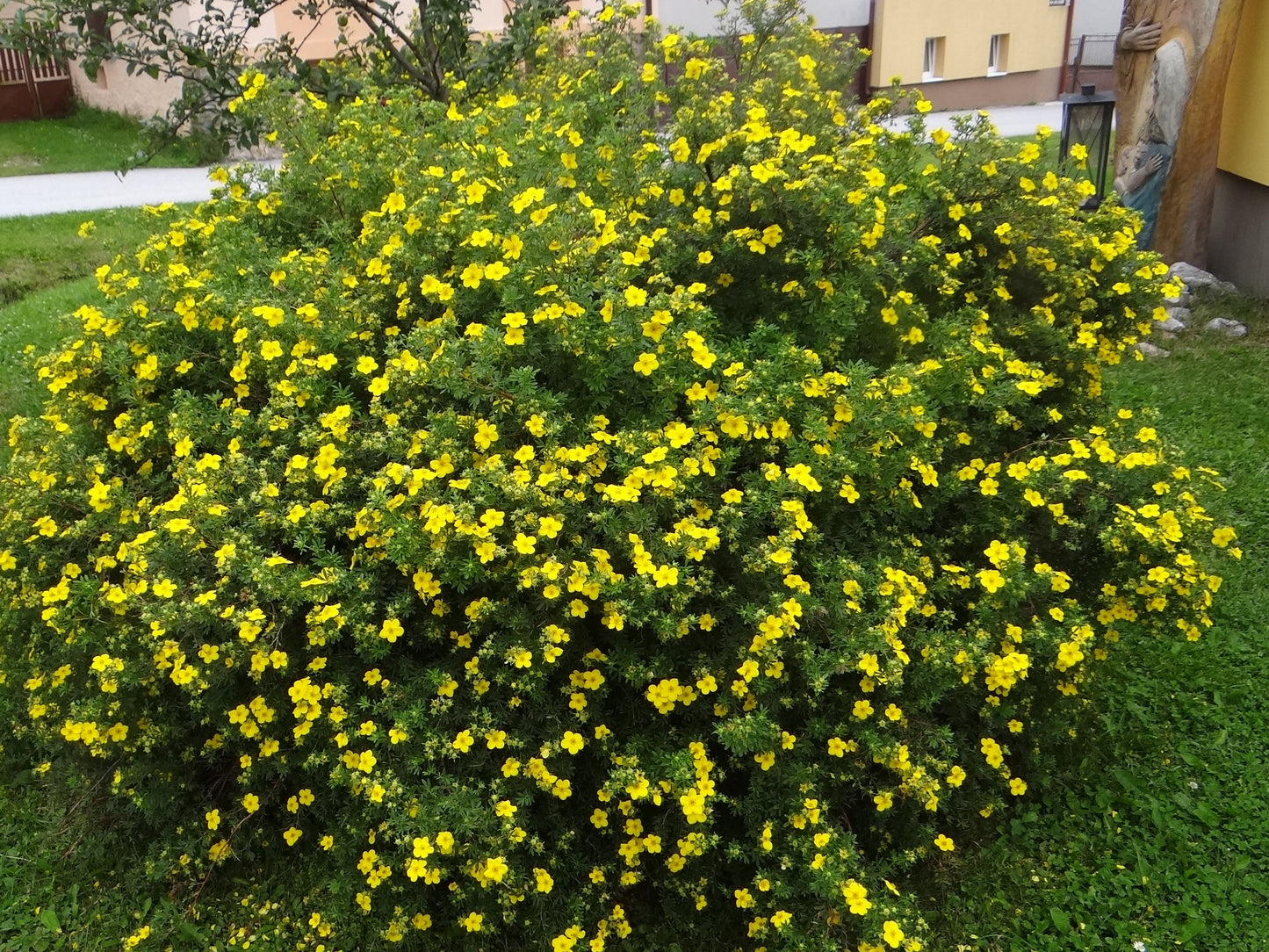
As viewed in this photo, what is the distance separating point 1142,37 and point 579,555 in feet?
19.2

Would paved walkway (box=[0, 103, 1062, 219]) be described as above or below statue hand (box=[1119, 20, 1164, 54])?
below

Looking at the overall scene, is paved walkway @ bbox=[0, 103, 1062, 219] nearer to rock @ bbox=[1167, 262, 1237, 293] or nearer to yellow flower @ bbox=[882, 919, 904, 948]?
rock @ bbox=[1167, 262, 1237, 293]

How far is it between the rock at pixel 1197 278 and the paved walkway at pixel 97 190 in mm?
2716

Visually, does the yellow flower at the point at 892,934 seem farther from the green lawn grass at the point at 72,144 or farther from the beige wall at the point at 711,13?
the beige wall at the point at 711,13

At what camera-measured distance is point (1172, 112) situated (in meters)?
5.94

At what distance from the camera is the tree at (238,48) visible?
429 cm

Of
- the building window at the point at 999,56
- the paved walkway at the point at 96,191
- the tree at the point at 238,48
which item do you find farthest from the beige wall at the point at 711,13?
the tree at the point at 238,48

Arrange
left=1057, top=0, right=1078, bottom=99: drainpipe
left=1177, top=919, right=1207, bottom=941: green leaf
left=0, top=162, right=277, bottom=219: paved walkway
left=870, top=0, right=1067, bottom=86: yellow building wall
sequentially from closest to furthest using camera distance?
left=1177, top=919, right=1207, bottom=941: green leaf
left=0, top=162, right=277, bottom=219: paved walkway
left=870, top=0, right=1067, bottom=86: yellow building wall
left=1057, top=0, right=1078, bottom=99: drainpipe

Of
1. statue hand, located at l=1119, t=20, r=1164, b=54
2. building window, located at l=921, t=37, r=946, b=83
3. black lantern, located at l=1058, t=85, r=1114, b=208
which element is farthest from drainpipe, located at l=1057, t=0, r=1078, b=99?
black lantern, located at l=1058, t=85, r=1114, b=208

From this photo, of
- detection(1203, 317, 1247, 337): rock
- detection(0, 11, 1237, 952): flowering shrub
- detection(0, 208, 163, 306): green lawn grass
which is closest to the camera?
detection(0, 11, 1237, 952): flowering shrub

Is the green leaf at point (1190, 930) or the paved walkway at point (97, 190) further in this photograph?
the paved walkway at point (97, 190)

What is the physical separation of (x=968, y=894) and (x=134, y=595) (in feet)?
7.49

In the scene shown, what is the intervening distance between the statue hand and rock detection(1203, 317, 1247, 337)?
1.85 metres

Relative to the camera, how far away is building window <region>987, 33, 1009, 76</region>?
1683cm
